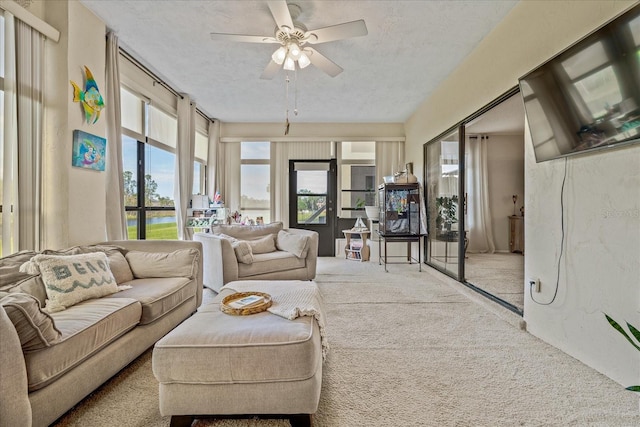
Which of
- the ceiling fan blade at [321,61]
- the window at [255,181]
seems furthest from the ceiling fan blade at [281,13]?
the window at [255,181]

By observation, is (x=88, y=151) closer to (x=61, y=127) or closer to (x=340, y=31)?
(x=61, y=127)

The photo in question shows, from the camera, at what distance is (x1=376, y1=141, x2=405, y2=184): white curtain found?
19.5 ft

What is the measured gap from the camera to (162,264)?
2.50m

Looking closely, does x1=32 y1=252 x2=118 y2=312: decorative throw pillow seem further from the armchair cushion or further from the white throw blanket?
the armchair cushion

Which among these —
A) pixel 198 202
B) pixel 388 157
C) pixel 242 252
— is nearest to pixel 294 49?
pixel 242 252

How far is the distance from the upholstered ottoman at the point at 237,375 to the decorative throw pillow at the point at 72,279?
0.91 meters

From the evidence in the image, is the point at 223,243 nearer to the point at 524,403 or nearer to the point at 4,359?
the point at 4,359

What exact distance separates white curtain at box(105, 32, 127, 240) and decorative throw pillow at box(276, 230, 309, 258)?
6.01 feet

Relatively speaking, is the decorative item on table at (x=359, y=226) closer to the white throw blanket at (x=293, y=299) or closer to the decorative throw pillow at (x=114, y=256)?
the white throw blanket at (x=293, y=299)

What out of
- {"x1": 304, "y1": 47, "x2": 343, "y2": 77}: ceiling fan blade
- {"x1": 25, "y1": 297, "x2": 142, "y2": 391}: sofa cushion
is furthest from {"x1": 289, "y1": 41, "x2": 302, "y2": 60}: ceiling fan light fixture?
{"x1": 25, "y1": 297, "x2": 142, "y2": 391}: sofa cushion

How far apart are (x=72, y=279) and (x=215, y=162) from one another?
413cm

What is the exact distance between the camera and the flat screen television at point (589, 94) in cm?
147

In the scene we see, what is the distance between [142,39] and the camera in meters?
2.99

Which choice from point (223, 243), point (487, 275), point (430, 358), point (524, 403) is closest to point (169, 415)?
point (430, 358)
